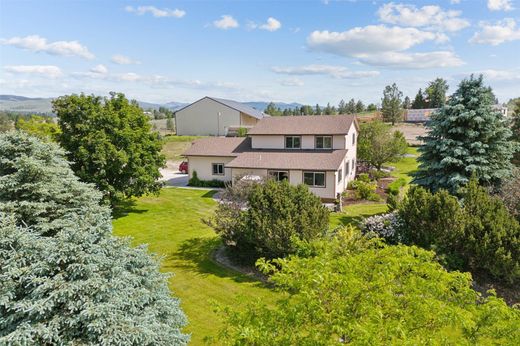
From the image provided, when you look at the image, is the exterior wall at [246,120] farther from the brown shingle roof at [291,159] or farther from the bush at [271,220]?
the bush at [271,220]

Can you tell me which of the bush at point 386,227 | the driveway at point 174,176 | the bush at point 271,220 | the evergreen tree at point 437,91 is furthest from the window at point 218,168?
the evergreen tree at point 437,91

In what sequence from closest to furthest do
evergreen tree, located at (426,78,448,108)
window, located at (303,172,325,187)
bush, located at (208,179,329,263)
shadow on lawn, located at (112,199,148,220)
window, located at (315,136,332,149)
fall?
bush, located at (208,179,329,263) < shadow on lawn, located at (112,199,148,220) < window, located at (303,172,325,187) < window, located at (315,136,332,149) < evergreen tree, located at (426,78,448,108)

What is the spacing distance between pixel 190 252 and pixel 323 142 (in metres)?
18.1

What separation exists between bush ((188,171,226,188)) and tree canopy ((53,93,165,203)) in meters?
10.8

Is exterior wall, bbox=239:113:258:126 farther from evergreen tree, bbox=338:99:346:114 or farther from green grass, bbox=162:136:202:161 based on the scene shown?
evergreen tree, bbox=338:99:346:114

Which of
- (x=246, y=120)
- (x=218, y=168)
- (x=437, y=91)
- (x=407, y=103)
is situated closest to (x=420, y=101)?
(x=437, y=91)

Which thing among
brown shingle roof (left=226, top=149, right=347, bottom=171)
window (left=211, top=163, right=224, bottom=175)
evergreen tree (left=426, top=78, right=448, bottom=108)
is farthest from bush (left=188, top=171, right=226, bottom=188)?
evergreen tree (left=426, top=78, right=448, bottom=108)

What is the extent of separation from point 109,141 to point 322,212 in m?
13.9

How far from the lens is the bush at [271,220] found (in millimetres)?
14992

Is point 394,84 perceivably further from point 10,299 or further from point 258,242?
point 10,299

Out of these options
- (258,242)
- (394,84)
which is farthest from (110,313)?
(394,84)

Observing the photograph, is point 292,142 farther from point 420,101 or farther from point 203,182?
point 420,101

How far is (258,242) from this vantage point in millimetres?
15562

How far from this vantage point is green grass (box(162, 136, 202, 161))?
174 feet
